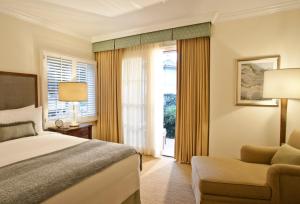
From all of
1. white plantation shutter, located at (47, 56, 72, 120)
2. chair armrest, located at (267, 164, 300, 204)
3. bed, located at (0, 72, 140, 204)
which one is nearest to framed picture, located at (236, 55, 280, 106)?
chair armrest, located at (267, 164, 300, 204)

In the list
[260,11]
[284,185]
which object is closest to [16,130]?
[284,185]

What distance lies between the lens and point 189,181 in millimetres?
2775

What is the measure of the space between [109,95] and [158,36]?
1734 mm

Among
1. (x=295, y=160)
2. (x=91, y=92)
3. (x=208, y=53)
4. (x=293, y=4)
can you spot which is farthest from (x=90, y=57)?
(x=295, y=160)

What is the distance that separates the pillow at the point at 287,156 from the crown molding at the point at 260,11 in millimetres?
1991

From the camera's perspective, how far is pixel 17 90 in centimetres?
295

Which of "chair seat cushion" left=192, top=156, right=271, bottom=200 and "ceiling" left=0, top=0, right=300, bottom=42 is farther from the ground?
"ceiling" left=0, top=0, right=300, bottom=42

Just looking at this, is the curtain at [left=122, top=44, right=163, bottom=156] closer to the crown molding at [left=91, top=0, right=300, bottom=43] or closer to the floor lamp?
the crown molding at [left=91, top=0, right=300, bottom=43]

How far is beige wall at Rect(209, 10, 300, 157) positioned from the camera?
2.67 metres

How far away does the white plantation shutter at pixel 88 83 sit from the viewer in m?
4.02

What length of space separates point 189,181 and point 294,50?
2.49 m

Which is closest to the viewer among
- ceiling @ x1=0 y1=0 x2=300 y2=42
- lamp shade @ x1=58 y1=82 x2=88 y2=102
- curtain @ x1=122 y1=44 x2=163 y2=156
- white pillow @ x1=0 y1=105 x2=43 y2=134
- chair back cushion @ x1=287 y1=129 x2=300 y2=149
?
chair back cushion @ x1=287 y1=129 x2=300 y2=149

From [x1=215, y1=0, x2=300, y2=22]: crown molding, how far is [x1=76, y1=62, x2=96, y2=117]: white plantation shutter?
2878 millimetres

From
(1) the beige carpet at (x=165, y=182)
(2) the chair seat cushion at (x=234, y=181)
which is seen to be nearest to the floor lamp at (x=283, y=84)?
(2) the chair seat cushion at (x=234, y=181)
